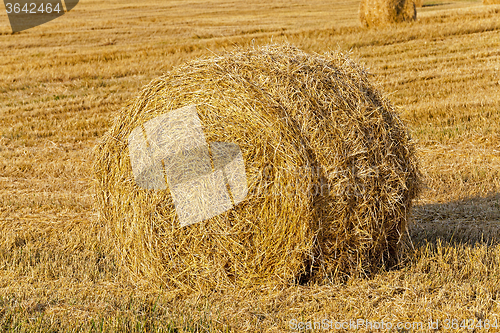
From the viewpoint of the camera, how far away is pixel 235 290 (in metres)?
4.16

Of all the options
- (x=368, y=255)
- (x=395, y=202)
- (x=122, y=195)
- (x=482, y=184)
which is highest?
(x=122, y=195)

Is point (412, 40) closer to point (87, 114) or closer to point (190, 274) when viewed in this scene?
point (87, 114)

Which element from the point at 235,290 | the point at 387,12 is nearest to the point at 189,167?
the point at 235,290

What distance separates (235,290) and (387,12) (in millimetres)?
16396

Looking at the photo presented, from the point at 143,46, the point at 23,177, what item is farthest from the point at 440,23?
the point at 23,177

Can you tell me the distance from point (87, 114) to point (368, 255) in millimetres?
7866

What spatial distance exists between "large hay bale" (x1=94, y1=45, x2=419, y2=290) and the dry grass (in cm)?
25

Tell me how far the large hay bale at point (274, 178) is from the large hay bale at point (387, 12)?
49.5 feet

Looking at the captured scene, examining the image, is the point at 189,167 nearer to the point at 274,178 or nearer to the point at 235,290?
the point at 274,178

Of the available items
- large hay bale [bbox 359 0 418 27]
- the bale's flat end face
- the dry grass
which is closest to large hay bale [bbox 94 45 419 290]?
the bale's flat end face

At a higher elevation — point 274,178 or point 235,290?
point 274,178

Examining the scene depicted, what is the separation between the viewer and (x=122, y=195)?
174 inches

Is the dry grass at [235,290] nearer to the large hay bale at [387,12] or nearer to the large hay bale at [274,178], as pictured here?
the large hay bale at [274,178]

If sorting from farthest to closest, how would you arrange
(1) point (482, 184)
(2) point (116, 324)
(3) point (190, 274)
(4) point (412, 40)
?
1. (4) point (412, 40)
2. (1) point (482, 184)
3. (3) point (190, 274)
4. (2) point (116, 324)
